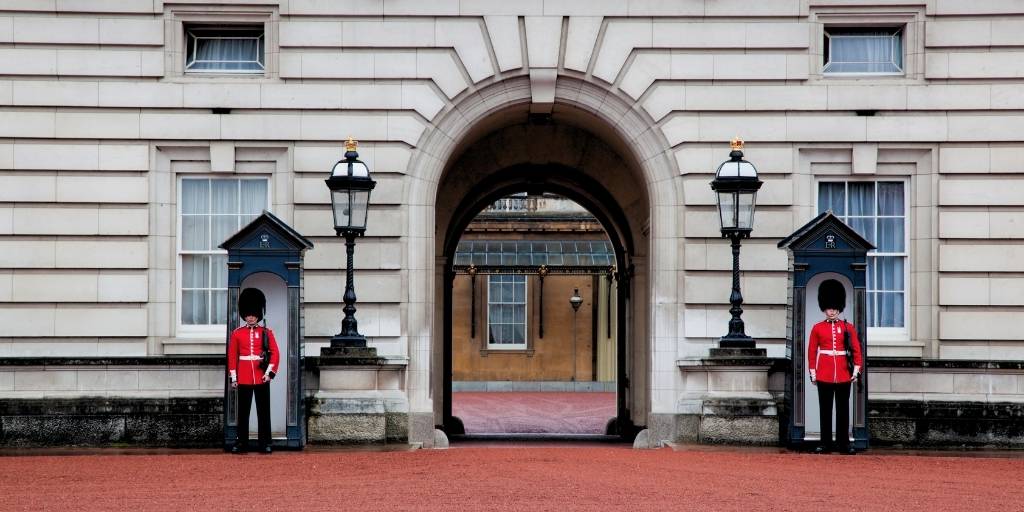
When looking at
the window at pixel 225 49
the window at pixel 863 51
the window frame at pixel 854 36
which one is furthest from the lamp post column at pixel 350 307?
the window at pixel 863 51

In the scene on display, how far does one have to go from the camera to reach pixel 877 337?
54.5 ft

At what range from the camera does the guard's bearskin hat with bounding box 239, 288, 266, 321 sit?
14.8 meters

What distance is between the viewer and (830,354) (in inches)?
573

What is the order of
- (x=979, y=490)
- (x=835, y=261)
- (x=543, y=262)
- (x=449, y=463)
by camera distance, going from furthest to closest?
(x=543, y=262) < (x=835, y=261) < (x=449, y=463) < (x=979, y=490)

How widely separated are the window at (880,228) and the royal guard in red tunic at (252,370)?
6.25m

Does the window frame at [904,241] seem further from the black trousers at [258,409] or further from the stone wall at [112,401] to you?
the stone wall at [112,401]

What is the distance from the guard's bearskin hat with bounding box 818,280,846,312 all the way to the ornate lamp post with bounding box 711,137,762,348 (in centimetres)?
79

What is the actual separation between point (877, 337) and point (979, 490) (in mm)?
4820

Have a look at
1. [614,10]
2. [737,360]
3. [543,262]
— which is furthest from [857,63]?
[543,262]

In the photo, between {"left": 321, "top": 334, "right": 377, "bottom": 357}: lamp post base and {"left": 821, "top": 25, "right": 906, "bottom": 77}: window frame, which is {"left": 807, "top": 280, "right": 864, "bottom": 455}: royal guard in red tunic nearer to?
A: {"left": 821, "top": 25, "right": 906, "bottom": 77}: window frame

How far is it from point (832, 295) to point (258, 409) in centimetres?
558

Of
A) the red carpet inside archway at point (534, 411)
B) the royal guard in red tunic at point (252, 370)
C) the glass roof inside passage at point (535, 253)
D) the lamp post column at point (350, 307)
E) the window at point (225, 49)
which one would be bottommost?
the red carpet inside archway at point (534, 411)

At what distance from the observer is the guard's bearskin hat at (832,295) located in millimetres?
14875

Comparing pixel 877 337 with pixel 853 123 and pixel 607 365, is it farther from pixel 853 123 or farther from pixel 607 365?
pixel 607 365
